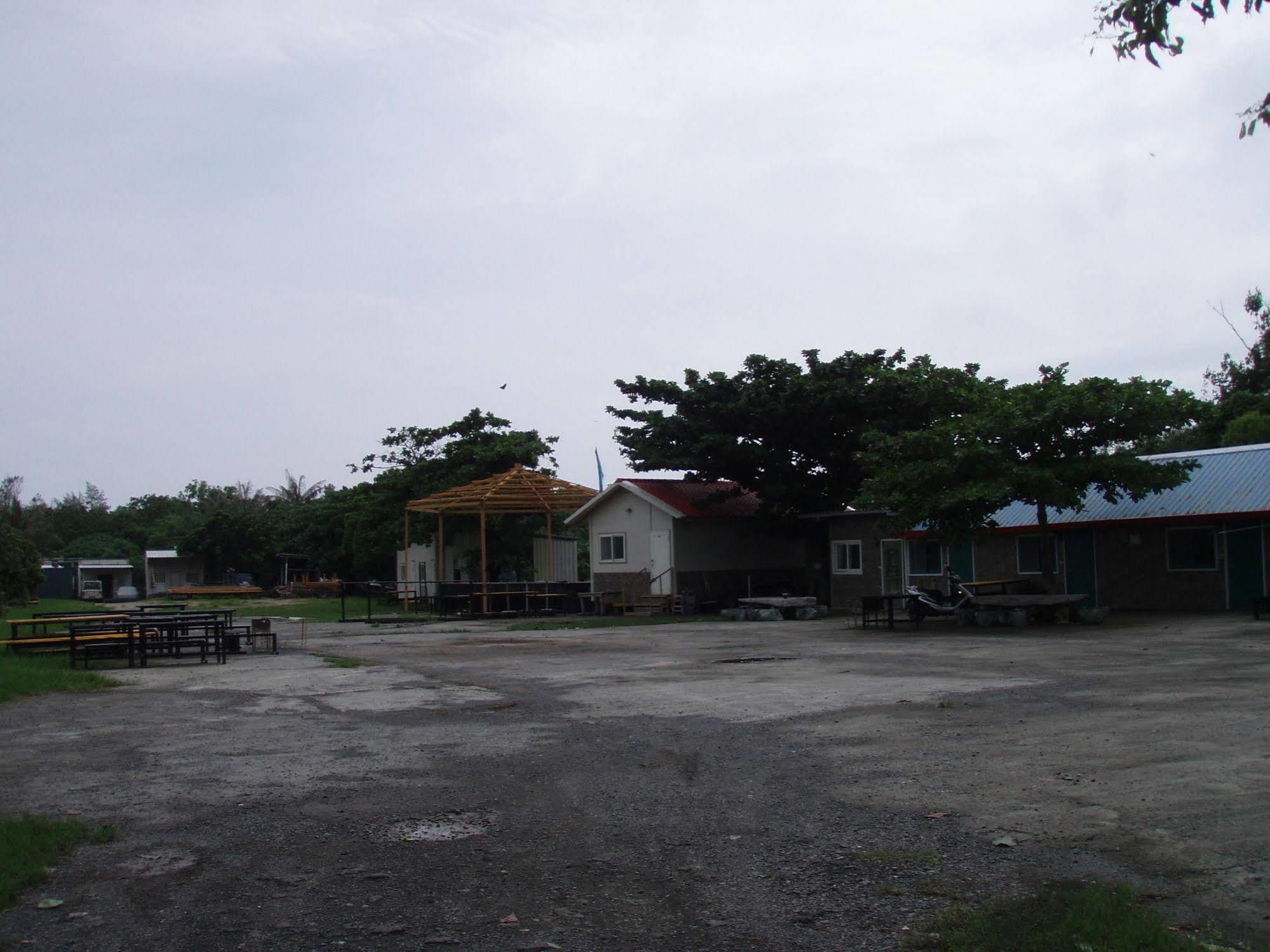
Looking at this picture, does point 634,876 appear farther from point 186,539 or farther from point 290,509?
point 290,509

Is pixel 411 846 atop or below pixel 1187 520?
below

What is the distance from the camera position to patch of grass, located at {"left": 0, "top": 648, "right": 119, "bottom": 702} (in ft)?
42.9

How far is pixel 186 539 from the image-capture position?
67.4m

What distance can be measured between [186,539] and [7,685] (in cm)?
5782

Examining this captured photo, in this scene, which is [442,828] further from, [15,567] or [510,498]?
[15,567]

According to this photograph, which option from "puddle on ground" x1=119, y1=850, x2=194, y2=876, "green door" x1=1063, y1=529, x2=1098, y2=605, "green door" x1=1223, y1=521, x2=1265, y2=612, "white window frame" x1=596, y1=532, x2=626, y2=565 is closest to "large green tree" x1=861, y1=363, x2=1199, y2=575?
"green door" x1=1223, y1=521, x2=1265, y2=612

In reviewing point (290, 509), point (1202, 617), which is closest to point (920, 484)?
point (1202, 617)

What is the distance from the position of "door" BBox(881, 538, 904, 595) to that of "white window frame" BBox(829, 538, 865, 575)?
691 millimetres

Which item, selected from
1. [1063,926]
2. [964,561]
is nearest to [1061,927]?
[1063,926]

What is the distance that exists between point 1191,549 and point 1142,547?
43.9 inches

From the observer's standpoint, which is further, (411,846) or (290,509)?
(290,509)

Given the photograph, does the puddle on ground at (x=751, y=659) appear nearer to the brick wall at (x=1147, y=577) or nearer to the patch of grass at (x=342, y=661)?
the patch of grass at (x=342, y=661)

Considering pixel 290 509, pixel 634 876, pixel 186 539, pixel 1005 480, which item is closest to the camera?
pixel 634 876

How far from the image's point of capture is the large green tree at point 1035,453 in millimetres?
21469
